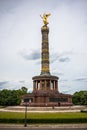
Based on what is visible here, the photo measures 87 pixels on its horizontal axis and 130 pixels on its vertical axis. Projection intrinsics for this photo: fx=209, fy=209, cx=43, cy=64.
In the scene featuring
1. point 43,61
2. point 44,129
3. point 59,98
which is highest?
point 43,61

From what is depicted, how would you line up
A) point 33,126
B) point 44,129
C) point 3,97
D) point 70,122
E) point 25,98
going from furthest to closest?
point 3,97
point 25,98
point 70,122
point 33,126
point 44,129

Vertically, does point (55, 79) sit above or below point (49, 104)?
above

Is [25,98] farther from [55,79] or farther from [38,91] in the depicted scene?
[55,79]

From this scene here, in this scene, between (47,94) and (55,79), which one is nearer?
(47,94)

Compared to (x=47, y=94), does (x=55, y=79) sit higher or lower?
higher

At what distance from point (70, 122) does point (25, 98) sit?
34.5 m

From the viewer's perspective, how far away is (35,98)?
2211 inches

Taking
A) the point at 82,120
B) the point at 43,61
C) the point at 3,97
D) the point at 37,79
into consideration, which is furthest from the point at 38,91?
the point at 82,120

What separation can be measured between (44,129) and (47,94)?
108ft

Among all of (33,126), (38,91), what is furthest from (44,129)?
(38,91)

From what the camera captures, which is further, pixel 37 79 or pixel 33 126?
pixel 37 79

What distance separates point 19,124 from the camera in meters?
25.8

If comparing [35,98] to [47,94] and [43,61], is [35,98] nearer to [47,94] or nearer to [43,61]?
[47,94]

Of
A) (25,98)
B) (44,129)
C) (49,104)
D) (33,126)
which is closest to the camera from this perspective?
(44,129)
